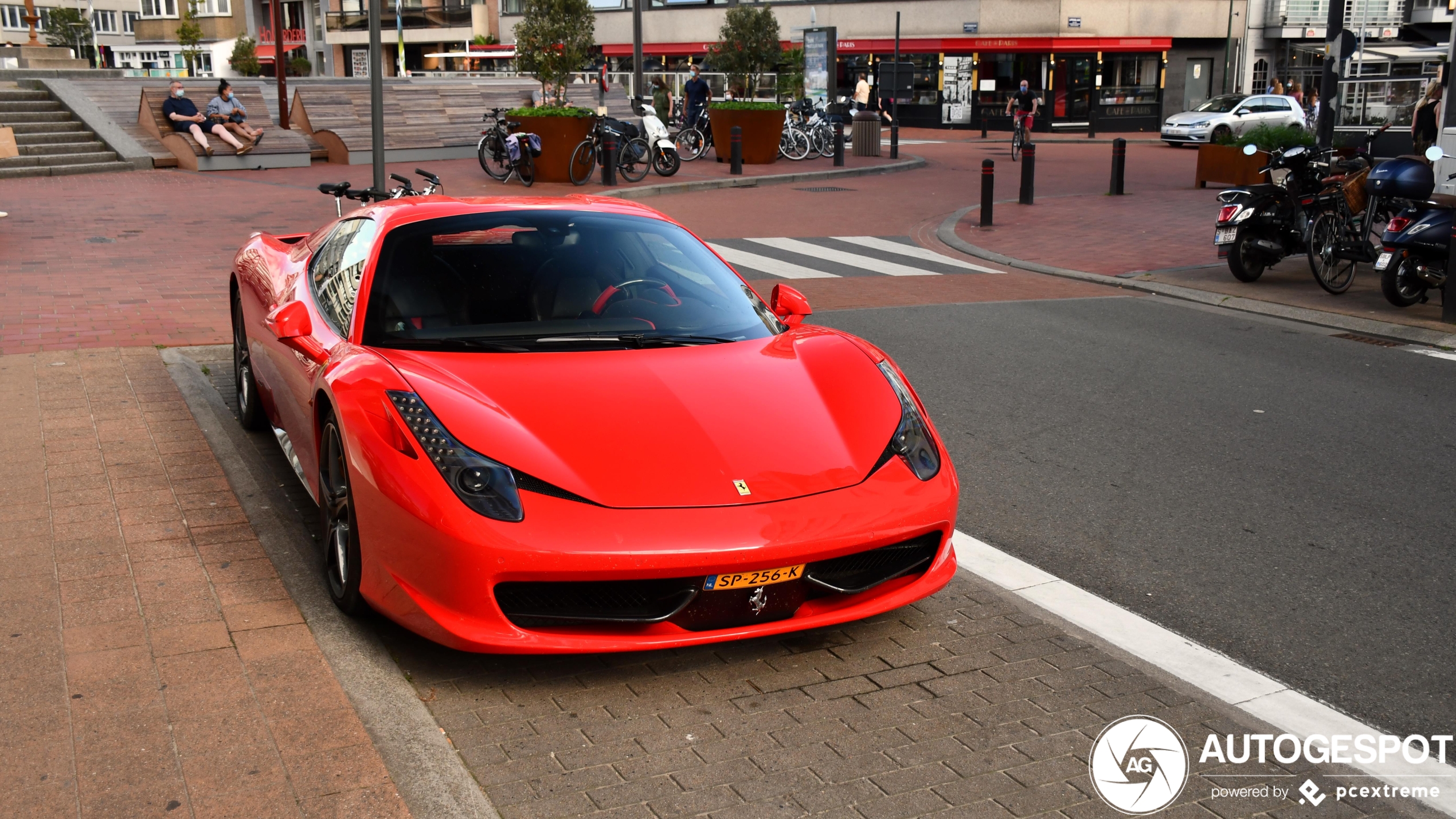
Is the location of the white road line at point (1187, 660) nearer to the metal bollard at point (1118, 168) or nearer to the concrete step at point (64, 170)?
the metal bollard at point (1118, 168)

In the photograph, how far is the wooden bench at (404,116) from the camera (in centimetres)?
2586

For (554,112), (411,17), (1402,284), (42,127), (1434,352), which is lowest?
(1434,352)

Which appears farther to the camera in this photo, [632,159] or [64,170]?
[64,170]

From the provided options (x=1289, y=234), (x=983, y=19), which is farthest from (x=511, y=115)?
(x=983, y=19)

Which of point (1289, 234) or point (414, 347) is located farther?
point (1289, 234)

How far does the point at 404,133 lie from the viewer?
27.5 metres

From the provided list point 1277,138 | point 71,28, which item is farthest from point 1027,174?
point 71,28

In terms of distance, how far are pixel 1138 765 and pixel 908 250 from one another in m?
12.2

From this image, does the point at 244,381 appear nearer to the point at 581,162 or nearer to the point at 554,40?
the point at 581,162

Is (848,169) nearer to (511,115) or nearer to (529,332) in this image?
(511,115)

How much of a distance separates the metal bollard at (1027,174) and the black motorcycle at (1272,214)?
7225mm

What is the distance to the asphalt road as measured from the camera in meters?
4.31

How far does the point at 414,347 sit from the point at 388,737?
5.05ft

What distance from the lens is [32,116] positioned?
24562 mm
